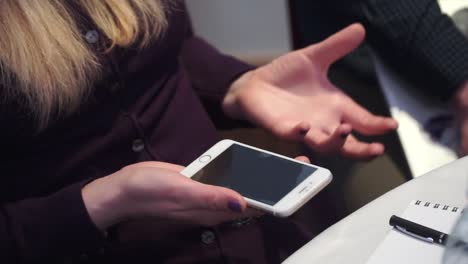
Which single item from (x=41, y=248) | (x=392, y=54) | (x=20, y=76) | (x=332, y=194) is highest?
(x=20, y=76)

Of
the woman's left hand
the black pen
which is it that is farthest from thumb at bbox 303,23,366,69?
the black pen

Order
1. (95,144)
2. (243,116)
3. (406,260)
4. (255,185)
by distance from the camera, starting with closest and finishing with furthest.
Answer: (406,260), (255,185), (95,144), (243,116)

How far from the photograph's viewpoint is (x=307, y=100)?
0.76m

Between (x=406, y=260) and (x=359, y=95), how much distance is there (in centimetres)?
51

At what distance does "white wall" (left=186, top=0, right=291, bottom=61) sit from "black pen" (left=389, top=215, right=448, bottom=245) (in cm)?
112

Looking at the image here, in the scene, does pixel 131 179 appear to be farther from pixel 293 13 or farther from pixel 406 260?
pixel 293 13

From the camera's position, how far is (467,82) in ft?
2.69

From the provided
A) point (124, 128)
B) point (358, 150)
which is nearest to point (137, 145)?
point (124, 128)

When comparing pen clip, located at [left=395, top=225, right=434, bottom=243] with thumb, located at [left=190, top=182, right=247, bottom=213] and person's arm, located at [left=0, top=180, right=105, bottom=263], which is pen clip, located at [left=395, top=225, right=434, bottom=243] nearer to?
thumb, located at [left=190, top=182, right=247, bottom=213]

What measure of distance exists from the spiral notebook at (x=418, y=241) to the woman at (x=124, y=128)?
0.40ft

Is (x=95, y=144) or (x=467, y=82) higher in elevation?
→ (x=95, y=144)

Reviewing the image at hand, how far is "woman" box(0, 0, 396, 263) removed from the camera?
0.61 meters

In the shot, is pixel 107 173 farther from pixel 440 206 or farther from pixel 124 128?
pixel 440 206

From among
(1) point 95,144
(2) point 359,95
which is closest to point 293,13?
(2) point 359,95
